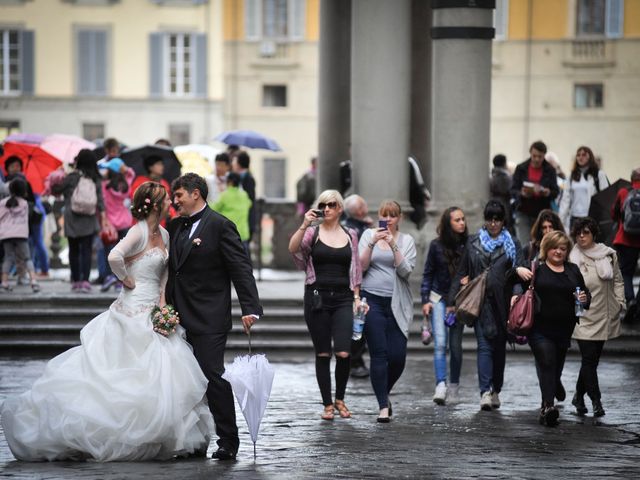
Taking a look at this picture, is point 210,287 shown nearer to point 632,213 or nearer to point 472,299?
point 472,299

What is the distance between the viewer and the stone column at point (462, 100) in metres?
19.4

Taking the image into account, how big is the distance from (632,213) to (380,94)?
3585mm

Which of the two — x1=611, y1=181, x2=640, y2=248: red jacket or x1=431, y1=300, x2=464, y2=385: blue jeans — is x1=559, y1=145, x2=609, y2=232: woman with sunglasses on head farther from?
x1=431, y1=300, x2=464, y2=385: blue jeans

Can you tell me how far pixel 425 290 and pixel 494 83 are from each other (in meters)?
44.7

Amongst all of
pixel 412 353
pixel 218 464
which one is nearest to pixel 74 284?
pixel 412 353

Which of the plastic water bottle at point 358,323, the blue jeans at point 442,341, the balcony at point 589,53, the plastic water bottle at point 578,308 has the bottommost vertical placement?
the blue jeans at point 442,341

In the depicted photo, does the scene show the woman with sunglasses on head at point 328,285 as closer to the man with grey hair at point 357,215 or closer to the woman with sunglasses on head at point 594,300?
the man with grey hair at point 357,215

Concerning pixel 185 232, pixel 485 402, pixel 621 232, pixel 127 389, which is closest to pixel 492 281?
pixel 485 402

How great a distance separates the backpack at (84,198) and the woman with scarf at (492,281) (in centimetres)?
682

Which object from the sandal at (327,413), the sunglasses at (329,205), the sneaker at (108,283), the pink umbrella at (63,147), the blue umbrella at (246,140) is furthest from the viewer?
the blue umbrella at (246,140)

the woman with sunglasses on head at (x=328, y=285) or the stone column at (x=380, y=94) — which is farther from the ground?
the stone column at (x=380, y=94)

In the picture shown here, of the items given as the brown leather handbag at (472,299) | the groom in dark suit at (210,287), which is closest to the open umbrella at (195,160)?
the brown leather handbag at (472,299)

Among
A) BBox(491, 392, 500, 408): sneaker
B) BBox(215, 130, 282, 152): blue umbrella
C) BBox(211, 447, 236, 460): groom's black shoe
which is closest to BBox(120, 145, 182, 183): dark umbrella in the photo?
BBox(215, 130, 282, 152): blue umbrella

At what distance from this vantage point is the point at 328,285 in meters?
12.9
